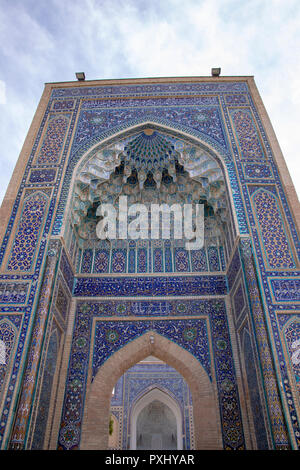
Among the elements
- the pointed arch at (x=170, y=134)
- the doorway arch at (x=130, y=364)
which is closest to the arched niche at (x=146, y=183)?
the pointed arch at (x=170, y=134)

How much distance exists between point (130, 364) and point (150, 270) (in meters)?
A: 1.57

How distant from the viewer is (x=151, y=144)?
663 centimetres

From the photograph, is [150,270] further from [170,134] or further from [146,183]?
[170,134]

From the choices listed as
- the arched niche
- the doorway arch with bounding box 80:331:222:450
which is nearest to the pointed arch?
the arched niche

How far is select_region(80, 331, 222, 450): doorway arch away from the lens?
493 cm

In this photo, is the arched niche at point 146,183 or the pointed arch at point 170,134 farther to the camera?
the arched niche at point 146,183

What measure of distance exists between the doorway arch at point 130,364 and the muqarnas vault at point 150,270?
2cm

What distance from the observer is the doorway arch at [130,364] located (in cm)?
493

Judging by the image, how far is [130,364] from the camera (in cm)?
559

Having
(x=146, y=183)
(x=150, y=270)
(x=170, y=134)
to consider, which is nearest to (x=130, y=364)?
(x=150, y=270)

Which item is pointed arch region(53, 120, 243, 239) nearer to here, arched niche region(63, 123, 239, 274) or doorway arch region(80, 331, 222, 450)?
arched niche region(63, 123, 239, 274)

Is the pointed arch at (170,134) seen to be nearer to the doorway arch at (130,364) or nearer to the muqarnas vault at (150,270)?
the muqarnas vault at (150,270)
